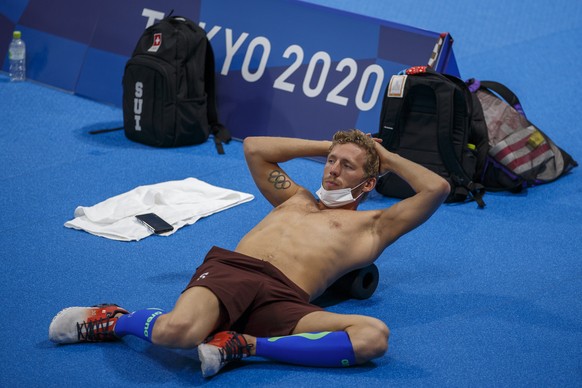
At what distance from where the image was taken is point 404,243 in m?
4.88

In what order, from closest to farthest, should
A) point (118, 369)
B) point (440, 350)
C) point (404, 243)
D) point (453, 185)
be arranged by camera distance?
1. point (118, 369)
2. point (440, 350)
3. point (404, 243)
4. point (453, 185)

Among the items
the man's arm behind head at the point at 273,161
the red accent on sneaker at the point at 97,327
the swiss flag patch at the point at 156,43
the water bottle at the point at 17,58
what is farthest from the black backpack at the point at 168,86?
the red accent on sneaker at the point at 97,327

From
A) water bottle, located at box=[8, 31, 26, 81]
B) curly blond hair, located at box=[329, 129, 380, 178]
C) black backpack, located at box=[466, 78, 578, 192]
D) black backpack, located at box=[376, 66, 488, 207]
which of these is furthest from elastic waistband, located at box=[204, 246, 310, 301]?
water bottle, located at box=[8, 31, 26, 81]

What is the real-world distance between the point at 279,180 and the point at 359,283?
0.68m

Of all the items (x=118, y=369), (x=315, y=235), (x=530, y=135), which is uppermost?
(x=530, y=135)

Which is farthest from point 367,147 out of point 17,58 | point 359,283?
point 17,58

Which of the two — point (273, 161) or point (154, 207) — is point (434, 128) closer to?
point (273, 161)

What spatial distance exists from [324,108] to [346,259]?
89.9 inches

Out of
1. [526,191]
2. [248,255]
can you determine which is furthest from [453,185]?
[248,255]

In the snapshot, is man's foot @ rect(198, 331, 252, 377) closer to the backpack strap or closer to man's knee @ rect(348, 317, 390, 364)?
man's knee @ rect(348, 317, 390, 364)

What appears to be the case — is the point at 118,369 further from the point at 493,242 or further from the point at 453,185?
the point at 453,185

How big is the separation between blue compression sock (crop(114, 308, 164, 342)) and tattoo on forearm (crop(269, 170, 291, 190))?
107 cm

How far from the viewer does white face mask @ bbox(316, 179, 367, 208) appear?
409cm

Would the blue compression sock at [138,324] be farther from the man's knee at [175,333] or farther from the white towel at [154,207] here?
the white towel at [154,207]
